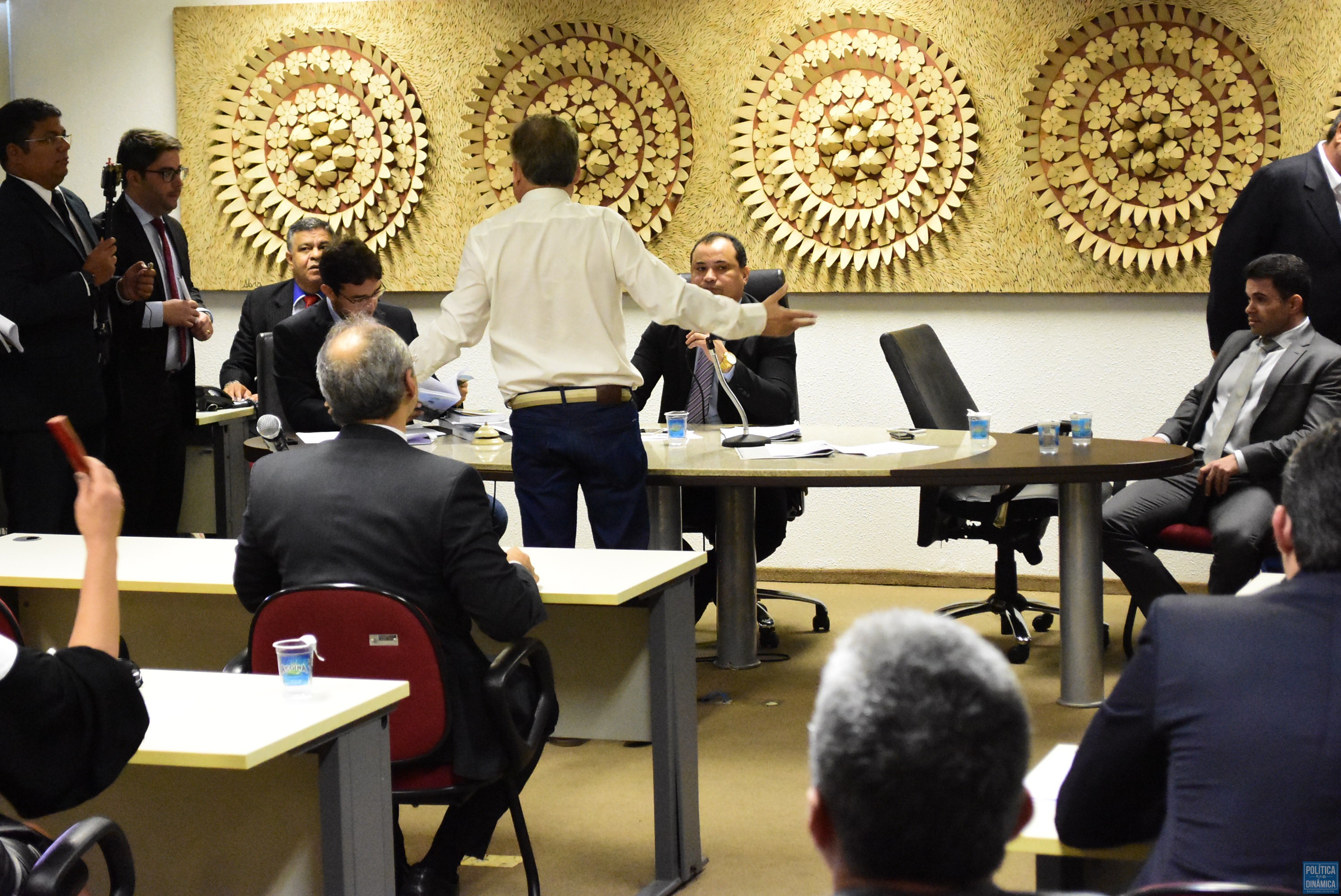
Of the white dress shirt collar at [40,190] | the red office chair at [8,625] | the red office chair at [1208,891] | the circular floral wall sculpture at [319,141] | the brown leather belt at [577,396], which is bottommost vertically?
the red office chair at [1208,891]

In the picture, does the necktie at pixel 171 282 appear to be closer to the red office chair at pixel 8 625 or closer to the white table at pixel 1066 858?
the red office chair at pixel 8 625

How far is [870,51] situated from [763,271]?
44.0 inches

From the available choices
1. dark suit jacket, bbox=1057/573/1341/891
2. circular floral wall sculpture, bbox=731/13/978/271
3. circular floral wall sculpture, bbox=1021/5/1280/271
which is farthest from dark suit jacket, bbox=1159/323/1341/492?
dark suit jacket, bbox=1057/573/1341/891

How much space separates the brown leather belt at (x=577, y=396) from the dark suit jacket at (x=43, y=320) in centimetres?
148

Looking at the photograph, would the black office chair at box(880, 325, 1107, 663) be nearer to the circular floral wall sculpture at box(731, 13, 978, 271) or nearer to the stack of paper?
the stack of paper

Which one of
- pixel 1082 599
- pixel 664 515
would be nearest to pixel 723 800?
pixel 664 515

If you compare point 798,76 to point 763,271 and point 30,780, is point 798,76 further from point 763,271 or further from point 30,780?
point 30,780

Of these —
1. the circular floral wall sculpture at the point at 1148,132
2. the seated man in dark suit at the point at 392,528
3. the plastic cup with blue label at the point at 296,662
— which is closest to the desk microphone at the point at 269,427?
the seated man in dark suit at the point at 392,528

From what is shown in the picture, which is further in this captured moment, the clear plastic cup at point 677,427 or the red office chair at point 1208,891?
the clear plastic cup at point 677,427

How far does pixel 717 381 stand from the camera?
4.72 meters

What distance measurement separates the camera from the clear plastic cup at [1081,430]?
156 inches

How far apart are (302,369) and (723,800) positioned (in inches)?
78.7

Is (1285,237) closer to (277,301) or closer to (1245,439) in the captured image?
(1245,439)

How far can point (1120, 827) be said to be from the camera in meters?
1.52
